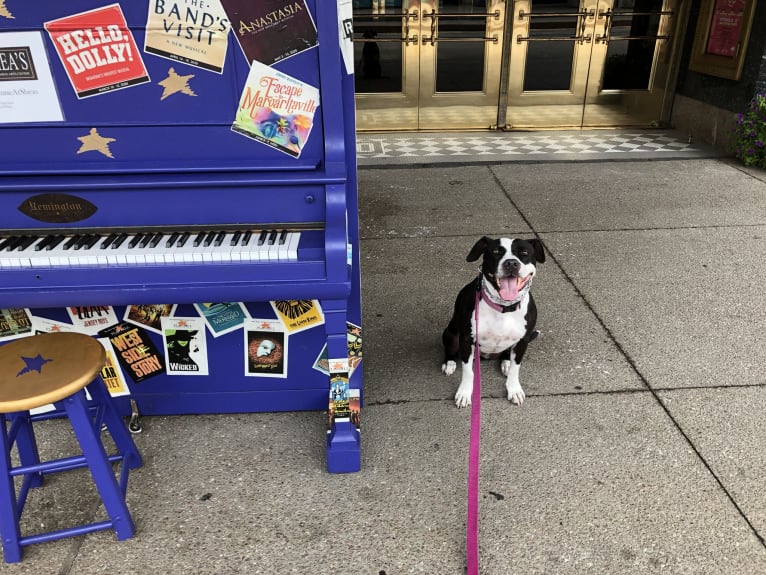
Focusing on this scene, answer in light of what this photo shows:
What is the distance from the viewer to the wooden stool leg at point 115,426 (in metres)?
2.33

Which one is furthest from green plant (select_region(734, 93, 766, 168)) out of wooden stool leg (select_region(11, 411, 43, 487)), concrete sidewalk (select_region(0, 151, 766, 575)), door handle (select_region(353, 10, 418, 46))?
wooden stool leg (select_region(11, 411, 43, 487))

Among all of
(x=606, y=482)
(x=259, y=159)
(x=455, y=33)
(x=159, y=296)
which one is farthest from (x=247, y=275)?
(x=455, y=33)

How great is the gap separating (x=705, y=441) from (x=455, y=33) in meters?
6.11

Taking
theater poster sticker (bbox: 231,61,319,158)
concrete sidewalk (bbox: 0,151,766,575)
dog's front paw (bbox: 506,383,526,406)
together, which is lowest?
concrete sidewalk (bbox: 0,151,766,575)

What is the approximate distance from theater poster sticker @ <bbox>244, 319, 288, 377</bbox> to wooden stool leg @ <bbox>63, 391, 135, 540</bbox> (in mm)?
745

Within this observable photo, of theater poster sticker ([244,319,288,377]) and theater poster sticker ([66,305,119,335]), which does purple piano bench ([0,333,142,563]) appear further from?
theater poster sticker ([244,319,288,377])

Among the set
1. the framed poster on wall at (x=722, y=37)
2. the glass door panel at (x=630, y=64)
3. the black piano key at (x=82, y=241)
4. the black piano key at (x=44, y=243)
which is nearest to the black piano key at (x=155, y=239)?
the black piano key at (x=82, y=241)

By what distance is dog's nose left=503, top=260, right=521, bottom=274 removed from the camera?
2.56 meters

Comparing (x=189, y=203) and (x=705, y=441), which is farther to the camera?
(x=705, y=441)

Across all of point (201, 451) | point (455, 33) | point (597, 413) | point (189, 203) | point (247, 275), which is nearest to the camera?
point (247, 275)

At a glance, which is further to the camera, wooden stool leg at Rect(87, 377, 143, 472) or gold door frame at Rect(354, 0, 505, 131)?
gold door frame at Rect(354, 0, 505, 131)

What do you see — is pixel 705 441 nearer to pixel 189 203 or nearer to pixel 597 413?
pixel 597 413

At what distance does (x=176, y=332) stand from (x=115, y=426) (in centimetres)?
47

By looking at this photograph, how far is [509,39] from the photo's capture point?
754 cm
